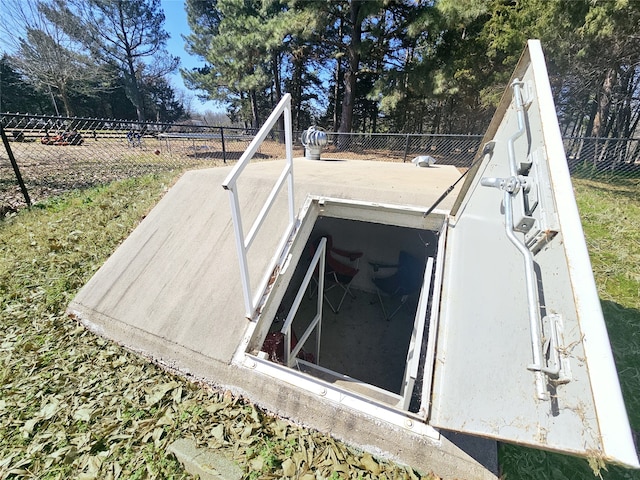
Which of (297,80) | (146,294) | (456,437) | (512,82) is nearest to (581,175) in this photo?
(512,82)

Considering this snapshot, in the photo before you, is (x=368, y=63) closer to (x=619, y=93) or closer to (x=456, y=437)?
(x=619, y=93)

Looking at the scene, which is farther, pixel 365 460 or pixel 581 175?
pixel 581 175

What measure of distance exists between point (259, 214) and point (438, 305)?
143 cm

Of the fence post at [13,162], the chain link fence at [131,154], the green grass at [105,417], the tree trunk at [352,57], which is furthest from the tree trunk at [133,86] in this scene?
the green grass at [105,417]

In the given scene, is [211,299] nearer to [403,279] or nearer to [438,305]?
[438,305]

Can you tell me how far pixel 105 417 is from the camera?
183 centimetres

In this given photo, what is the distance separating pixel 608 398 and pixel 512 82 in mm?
1615

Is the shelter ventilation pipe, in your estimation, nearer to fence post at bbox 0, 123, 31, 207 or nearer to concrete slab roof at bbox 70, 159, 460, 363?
concrete slab roof at bbox 70, 159, 460, 363

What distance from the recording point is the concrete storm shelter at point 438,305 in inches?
37.9

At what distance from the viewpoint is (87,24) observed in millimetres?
20688

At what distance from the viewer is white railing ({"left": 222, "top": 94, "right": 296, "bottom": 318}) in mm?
1691

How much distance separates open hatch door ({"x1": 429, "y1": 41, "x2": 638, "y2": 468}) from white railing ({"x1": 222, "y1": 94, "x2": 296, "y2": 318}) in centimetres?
129

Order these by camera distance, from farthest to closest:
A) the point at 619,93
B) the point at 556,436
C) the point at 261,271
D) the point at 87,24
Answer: the point at 87,24, the point at 619,93, the point at 261,271, the point at 556,436

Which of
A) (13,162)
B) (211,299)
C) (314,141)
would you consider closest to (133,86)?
(13,162)
